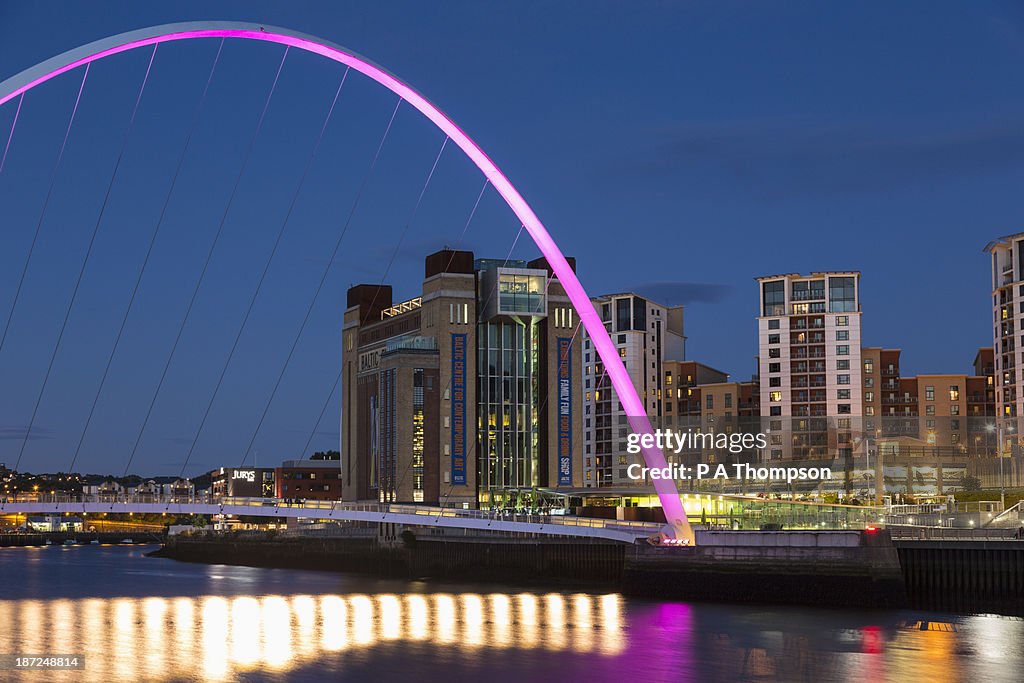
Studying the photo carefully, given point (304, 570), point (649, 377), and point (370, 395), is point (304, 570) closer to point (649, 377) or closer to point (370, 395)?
point (370, 395)

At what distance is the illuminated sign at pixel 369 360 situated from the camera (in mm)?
116662

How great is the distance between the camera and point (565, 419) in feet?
339

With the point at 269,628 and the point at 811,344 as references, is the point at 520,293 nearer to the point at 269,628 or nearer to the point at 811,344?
the point at 811,344

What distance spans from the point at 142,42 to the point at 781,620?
2851 cm

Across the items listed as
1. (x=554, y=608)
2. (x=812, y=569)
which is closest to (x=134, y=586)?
(x=554, y=608)

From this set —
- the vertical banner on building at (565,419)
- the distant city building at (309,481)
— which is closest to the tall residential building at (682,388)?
A: the distant city building at (309,481)

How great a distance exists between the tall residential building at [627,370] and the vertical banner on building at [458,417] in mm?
41872

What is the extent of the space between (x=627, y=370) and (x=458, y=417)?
46.5m

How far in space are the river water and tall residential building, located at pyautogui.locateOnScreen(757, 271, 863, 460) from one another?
241 ft

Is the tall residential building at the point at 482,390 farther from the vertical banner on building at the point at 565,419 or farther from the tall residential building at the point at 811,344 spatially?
the tall residential building at the point at 811,344

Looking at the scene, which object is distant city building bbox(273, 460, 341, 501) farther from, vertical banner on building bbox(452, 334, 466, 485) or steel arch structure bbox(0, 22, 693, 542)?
steel arch structure bbox(0, 22, 693, 542)

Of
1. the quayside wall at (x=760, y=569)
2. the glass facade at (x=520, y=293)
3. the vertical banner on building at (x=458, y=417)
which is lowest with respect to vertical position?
the quayside wall at (x=760, y=569)

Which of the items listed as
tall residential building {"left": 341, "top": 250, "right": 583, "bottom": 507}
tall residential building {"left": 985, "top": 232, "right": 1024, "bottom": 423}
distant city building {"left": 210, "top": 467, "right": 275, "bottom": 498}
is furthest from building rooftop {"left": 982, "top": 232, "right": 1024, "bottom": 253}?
distant city building {"left": 210, "top": 467, "right": 275, "bottom": 498}

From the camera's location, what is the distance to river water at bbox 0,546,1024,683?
3816cm
